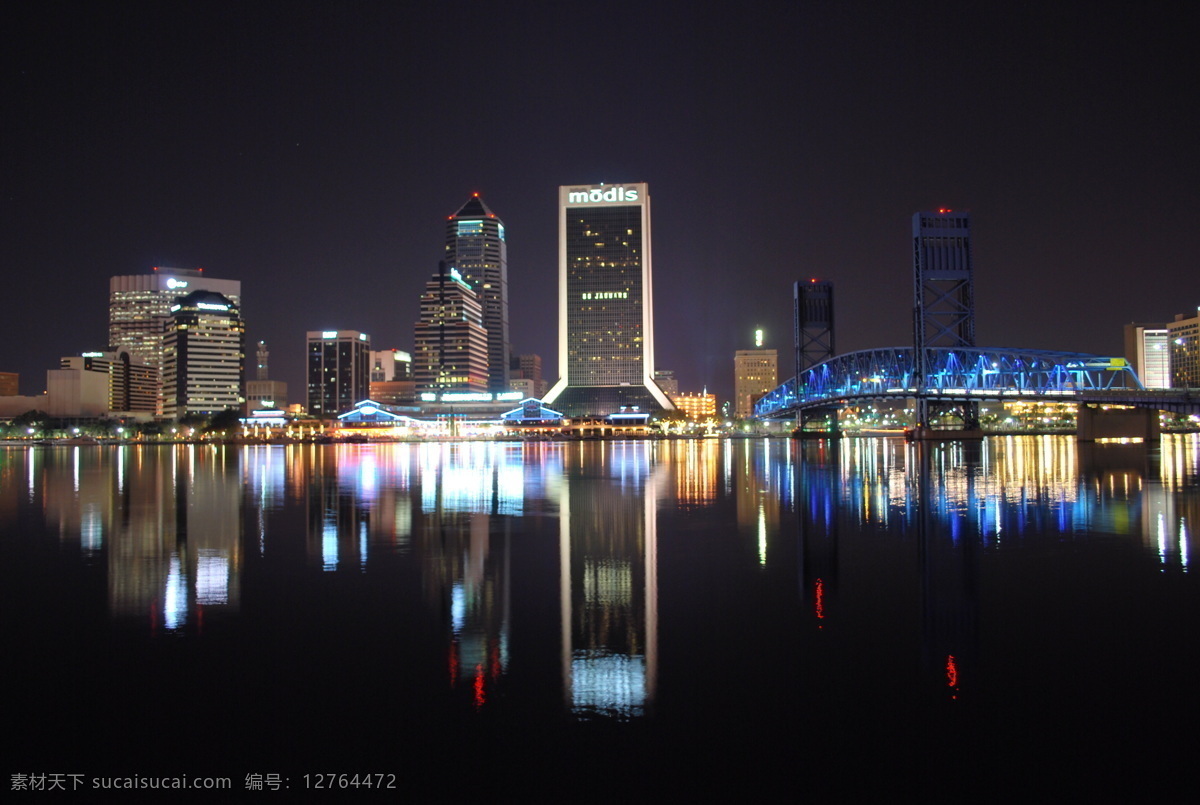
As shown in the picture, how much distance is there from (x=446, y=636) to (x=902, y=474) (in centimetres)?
3085

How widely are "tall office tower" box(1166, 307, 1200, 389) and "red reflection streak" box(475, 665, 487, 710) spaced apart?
188012 millimetres

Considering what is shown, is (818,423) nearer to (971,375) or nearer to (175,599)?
(971,375)

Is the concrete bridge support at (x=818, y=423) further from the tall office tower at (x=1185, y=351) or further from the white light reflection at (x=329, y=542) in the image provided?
the white light reflection at (x=329, y=542)

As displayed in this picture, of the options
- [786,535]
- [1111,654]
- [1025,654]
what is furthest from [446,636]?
[786,535]

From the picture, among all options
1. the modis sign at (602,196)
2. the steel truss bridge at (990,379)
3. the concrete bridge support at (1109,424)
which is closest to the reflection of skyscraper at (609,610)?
the steel truss bridge at (990,379)

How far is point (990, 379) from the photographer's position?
9056 cm

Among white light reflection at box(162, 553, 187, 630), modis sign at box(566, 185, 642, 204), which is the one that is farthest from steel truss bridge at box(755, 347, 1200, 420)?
modis sign at box(566, 185, 642, 204)

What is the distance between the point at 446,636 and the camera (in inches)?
373

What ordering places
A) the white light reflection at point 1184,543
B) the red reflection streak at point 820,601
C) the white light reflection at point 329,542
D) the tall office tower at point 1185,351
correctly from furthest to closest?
1. the tall office tower at point 1185,351
2. the white light reflection at point 329,542
3. the white light reflection at point 1184,543
4. the red reflection streak at point 820,601

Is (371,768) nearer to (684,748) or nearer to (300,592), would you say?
(684,748)

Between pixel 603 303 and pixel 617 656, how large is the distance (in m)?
175

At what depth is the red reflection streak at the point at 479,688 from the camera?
7.31 metres

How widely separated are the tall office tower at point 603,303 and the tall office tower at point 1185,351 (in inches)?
4100

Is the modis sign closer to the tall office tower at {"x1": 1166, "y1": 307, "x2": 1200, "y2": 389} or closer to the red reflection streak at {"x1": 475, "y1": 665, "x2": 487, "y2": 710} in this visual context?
the tall office tower at {"x1": 1166, "y1": 307, "x2": 1200, "y2": 389}
